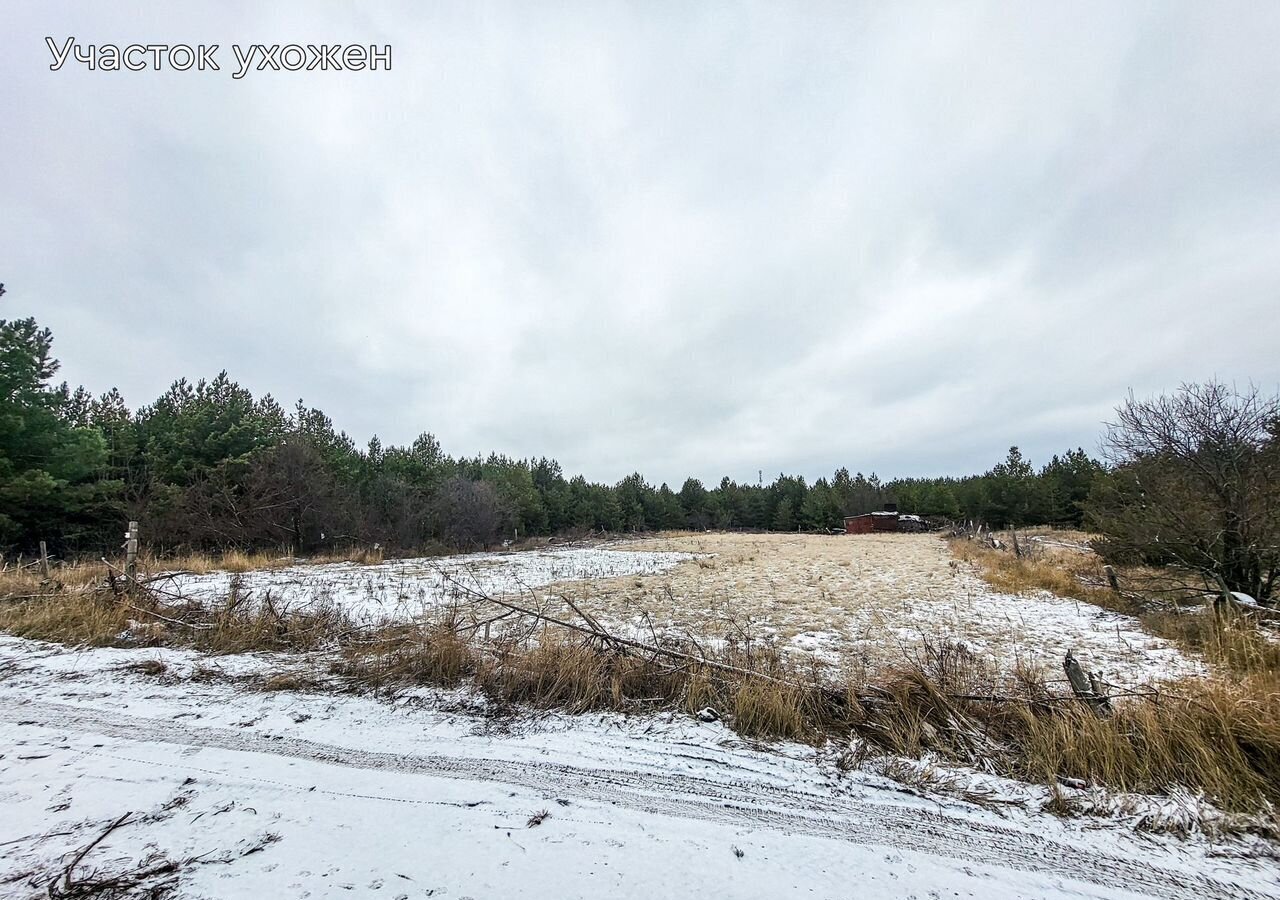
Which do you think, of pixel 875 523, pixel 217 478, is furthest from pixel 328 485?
pixel 875 523

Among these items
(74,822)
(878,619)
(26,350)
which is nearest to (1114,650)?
(878,619)

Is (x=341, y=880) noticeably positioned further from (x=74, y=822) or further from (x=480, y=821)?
(x=74, y=822)

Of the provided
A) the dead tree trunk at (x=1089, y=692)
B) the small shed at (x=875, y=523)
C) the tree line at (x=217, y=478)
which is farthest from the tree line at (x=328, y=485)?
the small shed at (x=875, y=523)

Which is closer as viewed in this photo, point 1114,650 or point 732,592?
point 1114,650

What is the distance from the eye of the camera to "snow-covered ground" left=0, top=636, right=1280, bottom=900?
243 cm

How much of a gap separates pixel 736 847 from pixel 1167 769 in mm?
3093

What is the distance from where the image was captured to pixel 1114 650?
710 cm

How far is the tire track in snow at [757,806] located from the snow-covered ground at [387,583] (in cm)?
330

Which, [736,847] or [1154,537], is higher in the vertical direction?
[1154,537]

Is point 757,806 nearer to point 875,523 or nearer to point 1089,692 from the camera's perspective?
point 1089,692

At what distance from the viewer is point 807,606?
11.0 meters

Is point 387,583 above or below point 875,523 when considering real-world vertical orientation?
above

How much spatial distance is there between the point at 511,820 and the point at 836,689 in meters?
3.01

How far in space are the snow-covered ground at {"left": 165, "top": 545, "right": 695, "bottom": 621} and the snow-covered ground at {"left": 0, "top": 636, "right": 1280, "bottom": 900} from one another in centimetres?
343
